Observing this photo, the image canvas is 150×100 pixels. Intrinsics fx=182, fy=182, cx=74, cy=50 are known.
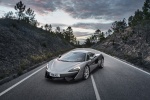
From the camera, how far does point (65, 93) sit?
6.59m

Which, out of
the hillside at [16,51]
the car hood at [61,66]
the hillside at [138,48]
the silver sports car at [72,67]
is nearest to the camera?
the silver sports car at [72,67]

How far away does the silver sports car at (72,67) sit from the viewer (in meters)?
8.01

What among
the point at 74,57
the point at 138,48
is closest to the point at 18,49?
the point at 74,57

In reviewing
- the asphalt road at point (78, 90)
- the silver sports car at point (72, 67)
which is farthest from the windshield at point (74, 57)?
the asphalt road at point (78, 90)

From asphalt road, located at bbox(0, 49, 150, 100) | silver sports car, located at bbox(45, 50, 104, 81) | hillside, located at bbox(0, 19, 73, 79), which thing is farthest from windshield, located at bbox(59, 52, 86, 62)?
hillside, located at bbox(0, 19, 73, 79)

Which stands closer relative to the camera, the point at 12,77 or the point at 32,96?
the point at 32,96

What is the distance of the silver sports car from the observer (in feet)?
26.3

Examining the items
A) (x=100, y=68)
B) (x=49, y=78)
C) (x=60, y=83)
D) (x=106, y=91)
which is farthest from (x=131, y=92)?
(x=100, y=68)

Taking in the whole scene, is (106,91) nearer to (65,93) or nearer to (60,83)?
(65,93)

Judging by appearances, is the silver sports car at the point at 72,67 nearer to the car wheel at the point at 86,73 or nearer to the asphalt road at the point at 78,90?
the car wheel at the point at 86,73

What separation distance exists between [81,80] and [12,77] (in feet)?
11.6

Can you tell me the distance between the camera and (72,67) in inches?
328

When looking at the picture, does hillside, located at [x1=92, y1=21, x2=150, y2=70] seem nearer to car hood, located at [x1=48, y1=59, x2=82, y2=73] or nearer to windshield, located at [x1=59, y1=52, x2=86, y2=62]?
windshield, located at [x1=59, y1=52, x2=86, y2=62]

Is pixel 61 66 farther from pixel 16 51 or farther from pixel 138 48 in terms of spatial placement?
pixel 138 48
